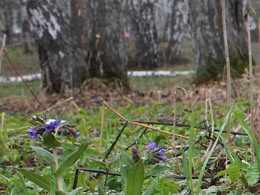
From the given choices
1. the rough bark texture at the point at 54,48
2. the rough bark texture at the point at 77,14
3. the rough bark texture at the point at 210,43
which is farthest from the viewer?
the rough bark texture at the point at 77,14

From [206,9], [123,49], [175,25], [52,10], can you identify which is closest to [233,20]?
[206,9]

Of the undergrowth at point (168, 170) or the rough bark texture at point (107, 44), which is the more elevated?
the rough bark texture at point (107, 44)

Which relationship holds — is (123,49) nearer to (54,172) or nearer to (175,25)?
(54,172)

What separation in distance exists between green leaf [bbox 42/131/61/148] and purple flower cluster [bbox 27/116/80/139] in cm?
1

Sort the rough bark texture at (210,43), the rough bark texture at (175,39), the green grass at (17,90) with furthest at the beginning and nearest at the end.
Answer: the rough bark texture at (175,39)
the green grass at (17,90)
the rough bark texture at (210,43)

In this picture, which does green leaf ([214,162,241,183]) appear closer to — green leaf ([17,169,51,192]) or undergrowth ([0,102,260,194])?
undergrowth ([0,102,260,194])

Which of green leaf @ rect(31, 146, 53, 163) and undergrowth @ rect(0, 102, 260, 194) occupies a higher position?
green leaf @ rect(31, 146, 53, 163)

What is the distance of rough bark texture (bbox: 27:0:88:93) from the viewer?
8.89m

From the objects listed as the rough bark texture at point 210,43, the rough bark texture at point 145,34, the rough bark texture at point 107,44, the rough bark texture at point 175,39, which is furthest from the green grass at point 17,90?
the rough bark texture at point 175,39

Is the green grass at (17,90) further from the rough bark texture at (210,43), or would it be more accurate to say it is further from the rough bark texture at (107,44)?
the rough bark texture at (210,43)

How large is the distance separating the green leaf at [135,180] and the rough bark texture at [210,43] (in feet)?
24.7

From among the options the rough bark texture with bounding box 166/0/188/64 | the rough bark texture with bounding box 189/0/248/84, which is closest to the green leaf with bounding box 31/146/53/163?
the rough bark texture with bounding box 189/0/248/84

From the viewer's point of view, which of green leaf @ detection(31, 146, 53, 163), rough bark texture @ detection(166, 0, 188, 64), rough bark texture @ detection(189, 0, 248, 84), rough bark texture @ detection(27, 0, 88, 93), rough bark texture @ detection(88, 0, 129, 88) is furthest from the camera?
rough bark texture @ detection(166, 0, 188, 64)

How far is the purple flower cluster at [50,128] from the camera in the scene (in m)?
1.62
